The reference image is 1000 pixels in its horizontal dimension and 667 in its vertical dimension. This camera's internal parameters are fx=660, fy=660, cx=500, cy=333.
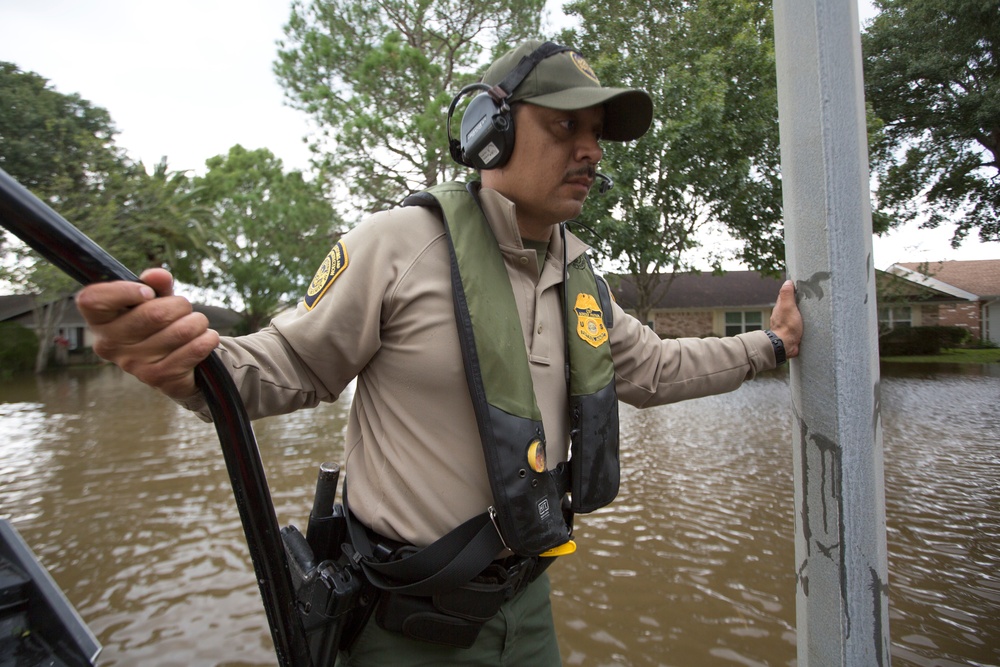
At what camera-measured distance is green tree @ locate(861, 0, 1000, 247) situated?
6.23 m

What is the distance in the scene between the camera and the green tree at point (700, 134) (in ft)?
40.2

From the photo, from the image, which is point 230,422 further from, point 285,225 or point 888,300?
point 888,300

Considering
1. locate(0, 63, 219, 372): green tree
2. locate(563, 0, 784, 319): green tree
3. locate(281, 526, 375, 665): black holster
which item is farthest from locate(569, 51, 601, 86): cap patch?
locate(0, 63, 219, 372): green tree

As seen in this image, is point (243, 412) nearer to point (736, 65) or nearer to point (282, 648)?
point (282, 648)

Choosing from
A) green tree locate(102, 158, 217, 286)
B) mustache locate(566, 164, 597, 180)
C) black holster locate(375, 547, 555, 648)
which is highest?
green tree locate(102, 158, 217, 286)

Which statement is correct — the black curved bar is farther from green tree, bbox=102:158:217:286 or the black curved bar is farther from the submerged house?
green tree, bbox=102:158:217:286

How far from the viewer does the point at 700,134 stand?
12250mm

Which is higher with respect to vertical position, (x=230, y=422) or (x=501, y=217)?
(x=501, y=217)

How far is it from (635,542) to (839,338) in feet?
14.2

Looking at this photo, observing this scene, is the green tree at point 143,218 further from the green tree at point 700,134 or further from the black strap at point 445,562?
the black strap at point 445,562

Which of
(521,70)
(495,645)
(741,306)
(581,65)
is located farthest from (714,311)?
(495,645)

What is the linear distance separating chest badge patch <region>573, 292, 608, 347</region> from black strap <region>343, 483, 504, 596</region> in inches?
23.9

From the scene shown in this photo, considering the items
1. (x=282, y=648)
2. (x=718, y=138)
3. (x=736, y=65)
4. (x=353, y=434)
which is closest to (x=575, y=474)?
(x=353, y=434)

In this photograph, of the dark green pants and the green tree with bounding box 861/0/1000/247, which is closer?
the dark green pants
